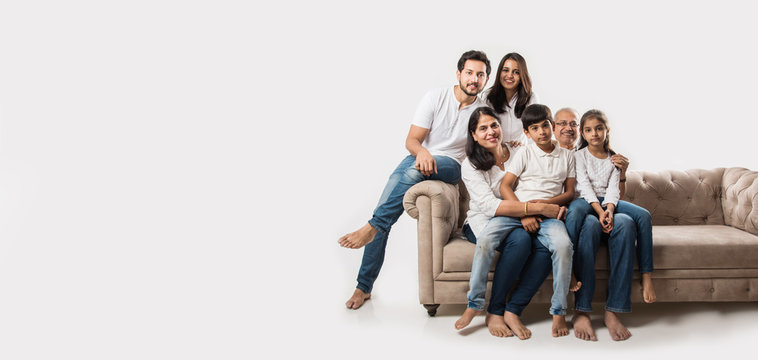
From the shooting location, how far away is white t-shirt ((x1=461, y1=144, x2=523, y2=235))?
3113 millimetres

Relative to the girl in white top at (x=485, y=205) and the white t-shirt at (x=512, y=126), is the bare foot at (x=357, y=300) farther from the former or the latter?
the white t-shirt at (x=512, y=126)

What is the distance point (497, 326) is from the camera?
2.99 meters

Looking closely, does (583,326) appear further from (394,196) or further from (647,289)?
(394,196)

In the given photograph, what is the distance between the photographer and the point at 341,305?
11.9 feet

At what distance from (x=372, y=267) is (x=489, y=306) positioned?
79 cm

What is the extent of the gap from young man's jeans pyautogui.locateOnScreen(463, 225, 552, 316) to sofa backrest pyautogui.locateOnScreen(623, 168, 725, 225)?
1.10 meters

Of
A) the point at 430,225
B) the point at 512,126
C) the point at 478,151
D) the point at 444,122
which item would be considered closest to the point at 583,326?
the point at 430,225

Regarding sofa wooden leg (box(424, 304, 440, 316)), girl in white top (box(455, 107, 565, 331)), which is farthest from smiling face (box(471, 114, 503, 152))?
sofa wooden leg (box(424, 304, 440, 316))

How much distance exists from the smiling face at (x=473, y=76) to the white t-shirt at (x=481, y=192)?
0.49 m

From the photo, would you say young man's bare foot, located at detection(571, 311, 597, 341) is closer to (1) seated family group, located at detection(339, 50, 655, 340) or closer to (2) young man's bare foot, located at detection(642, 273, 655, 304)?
(1) seated family group, located at detection(339, 50, 655, 340)

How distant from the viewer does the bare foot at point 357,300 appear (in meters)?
3.57

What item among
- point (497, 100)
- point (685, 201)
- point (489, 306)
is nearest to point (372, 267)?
point (489, 306)

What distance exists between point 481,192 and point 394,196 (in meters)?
0.47

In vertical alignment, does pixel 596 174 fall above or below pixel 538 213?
above
